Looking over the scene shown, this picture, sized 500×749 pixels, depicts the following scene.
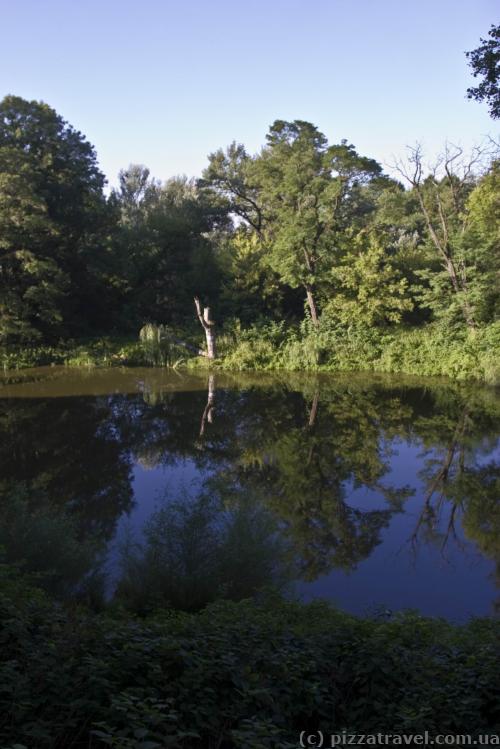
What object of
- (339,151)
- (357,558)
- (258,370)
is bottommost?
(357,558)

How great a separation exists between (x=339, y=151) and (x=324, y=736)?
76.1ft

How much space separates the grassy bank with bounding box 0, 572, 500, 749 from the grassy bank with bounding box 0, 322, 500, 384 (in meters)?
16.0

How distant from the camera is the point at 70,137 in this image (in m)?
27.1

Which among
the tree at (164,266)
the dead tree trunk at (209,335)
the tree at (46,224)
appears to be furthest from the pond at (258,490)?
the tree at (164,266)

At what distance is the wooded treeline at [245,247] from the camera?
2288 centimetres

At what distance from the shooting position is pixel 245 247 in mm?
26578

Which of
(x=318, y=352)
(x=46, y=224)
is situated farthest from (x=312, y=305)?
(x=46, y=224)

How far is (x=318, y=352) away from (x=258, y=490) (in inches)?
508

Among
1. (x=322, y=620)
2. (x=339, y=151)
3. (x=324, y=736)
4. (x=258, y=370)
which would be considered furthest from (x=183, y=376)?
(x=324, y=736)

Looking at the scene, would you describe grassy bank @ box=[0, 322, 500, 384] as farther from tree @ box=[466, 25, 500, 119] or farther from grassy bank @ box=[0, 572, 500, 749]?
grassy bank @ box=[0, 572, 500, 749]

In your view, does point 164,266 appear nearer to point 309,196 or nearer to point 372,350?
point 309,196

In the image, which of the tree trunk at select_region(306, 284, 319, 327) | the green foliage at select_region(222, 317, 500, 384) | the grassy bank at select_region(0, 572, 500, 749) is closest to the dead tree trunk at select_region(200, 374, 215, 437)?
the green foliage at select_region(222, 317, 500, 384)

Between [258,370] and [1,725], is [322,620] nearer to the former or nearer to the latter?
[1,725]

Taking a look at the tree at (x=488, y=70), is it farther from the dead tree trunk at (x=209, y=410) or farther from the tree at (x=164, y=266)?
the tree at (x=164, y=266)
